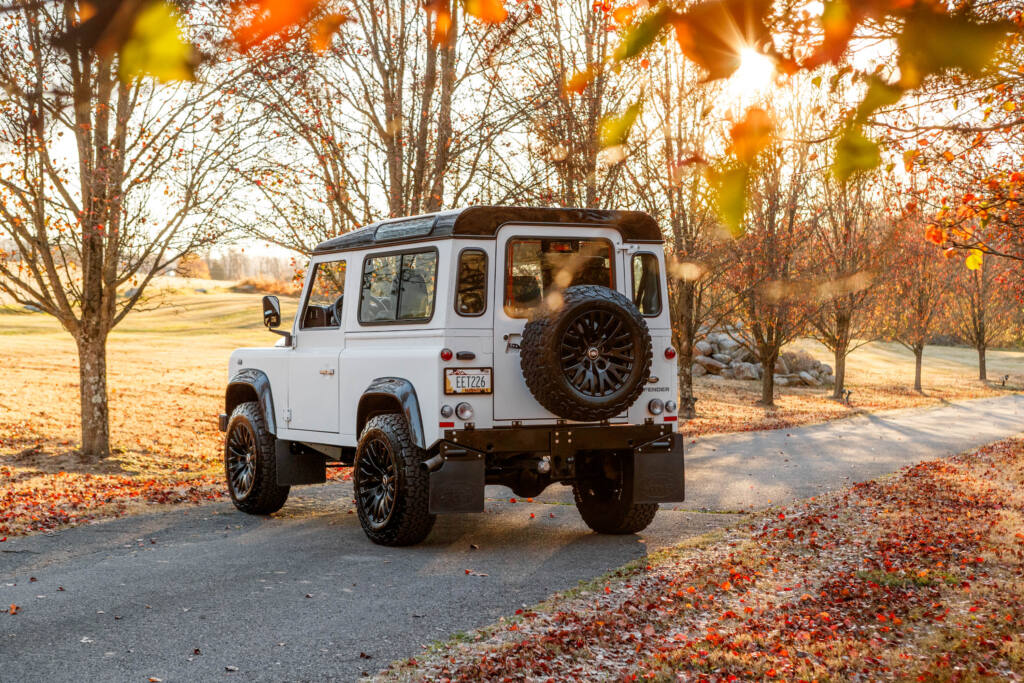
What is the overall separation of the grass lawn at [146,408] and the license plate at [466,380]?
437 cm

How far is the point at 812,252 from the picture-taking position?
28.8m

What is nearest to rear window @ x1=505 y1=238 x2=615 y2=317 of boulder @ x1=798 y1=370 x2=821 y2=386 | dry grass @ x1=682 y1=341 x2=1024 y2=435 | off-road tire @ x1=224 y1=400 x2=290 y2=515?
off-road tire @ x1=224 y1=400 x2=290 y2=515

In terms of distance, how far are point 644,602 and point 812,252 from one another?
24107 millimetres

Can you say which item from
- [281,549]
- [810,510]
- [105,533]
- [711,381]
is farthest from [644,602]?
[711,381]

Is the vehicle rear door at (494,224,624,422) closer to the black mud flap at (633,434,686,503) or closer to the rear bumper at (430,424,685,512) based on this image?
the rear bumper at (430,424,685,512)

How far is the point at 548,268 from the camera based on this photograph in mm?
8203

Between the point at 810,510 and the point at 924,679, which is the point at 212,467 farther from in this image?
the point at 924,679

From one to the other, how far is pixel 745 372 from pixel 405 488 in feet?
107

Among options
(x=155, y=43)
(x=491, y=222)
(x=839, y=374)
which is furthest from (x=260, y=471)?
(x=839, y=374)

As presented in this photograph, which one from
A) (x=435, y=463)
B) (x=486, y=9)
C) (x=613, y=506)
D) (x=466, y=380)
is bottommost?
(x=613, y=506)

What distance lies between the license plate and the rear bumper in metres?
0.31

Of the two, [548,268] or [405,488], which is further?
[548,268]

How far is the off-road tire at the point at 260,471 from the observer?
32.0 ft

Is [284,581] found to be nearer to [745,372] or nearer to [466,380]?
[466,380]
